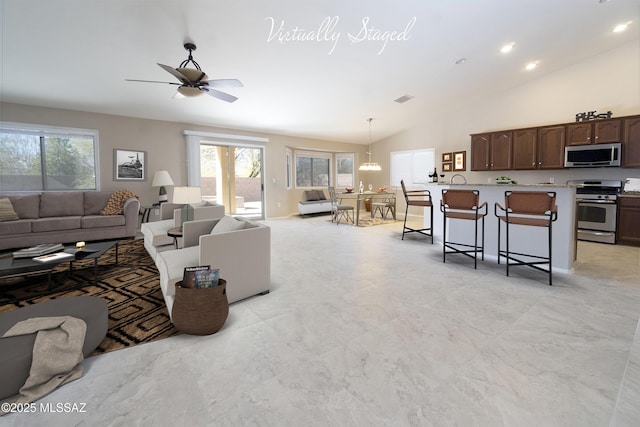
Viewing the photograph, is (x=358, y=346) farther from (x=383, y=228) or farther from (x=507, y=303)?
(x=383, y=228)

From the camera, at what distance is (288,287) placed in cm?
303

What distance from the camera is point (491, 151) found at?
651 centimetres

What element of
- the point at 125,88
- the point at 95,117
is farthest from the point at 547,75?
the point at 95,117

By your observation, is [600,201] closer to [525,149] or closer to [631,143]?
[631,143]

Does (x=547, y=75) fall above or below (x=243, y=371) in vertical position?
above

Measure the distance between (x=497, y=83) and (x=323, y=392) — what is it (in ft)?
22.7

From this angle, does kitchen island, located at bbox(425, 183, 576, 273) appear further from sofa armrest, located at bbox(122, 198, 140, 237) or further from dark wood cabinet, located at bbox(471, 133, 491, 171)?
sofa armrest, located at bbox(122, 198, 140, 237)

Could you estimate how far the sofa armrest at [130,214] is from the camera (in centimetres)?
523

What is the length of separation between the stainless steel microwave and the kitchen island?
2422 millimetres

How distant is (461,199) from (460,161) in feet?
13.4

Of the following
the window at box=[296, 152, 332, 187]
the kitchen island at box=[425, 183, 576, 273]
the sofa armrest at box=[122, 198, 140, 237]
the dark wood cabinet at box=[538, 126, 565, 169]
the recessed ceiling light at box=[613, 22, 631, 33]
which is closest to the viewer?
the kitchen island at box=[425, 183, 576, 273]

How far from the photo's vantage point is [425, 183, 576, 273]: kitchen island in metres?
3.34

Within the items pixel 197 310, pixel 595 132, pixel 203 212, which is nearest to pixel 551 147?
pixel 595 132

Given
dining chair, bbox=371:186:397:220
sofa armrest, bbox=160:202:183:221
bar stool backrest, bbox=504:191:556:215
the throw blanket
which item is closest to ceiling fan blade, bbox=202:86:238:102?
sofa armrest, bbox=160:202:183:221
